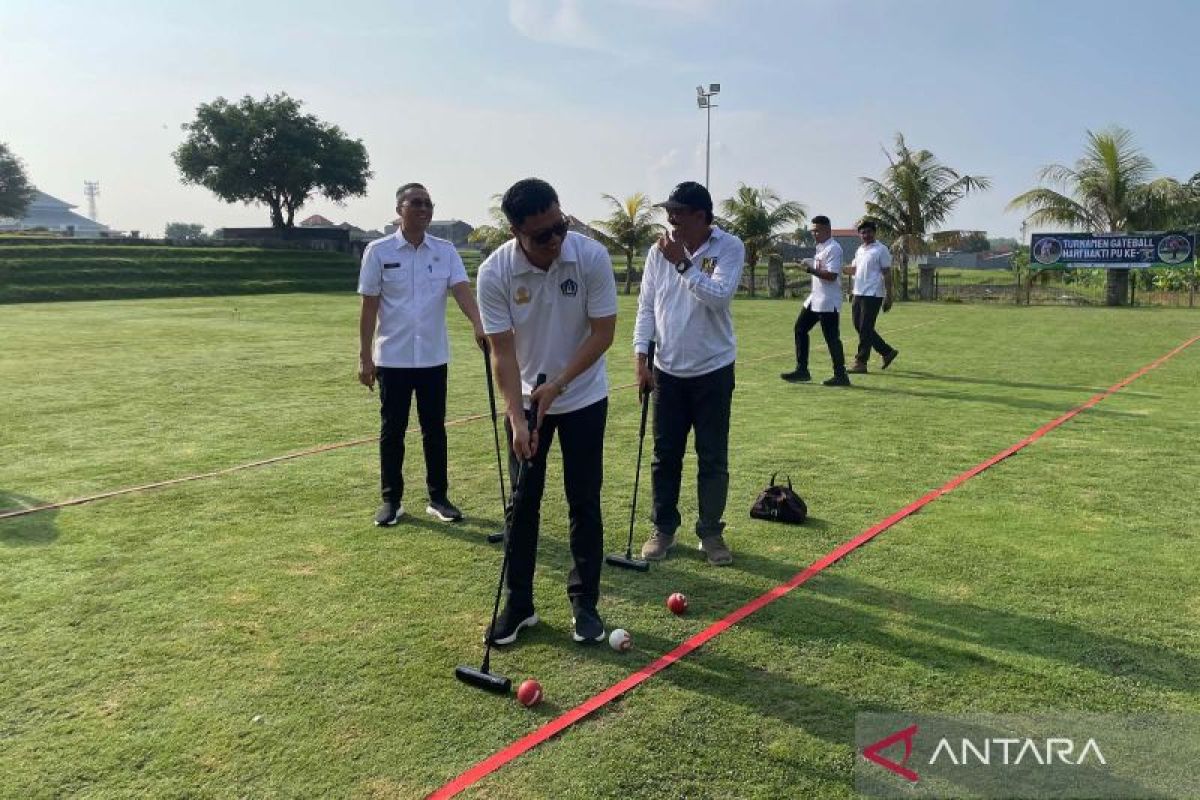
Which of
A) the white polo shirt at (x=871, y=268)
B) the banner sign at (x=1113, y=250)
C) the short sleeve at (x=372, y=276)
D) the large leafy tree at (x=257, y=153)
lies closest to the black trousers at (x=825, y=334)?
the white polo shirt at (x=871, y=268)

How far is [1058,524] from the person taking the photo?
217 inches

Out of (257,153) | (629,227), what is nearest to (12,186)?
(257,153)

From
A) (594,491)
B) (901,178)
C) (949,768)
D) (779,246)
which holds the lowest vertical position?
(949,768)

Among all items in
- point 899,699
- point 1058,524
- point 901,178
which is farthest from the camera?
point 901,178

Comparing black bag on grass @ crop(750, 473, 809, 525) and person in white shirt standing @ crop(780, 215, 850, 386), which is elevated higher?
person in white shirt standing @ crop(780, 215, 850, 386)

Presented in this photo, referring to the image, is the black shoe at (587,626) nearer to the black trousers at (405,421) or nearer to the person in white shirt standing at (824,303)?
the black trousers at (405,421)

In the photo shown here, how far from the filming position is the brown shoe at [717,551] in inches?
193

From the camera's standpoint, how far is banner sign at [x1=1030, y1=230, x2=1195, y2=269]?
2856 cm

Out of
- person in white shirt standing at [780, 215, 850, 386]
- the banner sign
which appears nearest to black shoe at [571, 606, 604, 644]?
person in white shirt standing at [780, 215, 850, 386]

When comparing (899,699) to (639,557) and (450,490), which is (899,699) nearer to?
(639,557)

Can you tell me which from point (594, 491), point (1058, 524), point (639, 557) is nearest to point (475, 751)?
point (594, 491)

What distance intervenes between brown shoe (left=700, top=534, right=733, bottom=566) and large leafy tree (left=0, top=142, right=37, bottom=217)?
88509 millimetres

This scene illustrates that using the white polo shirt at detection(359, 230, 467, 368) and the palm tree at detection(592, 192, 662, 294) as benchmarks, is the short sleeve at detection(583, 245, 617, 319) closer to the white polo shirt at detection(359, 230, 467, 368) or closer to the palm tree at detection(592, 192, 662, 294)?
the white polo shirt at detection(359, 230, 467, 368)

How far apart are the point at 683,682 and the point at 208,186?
2506 inches
